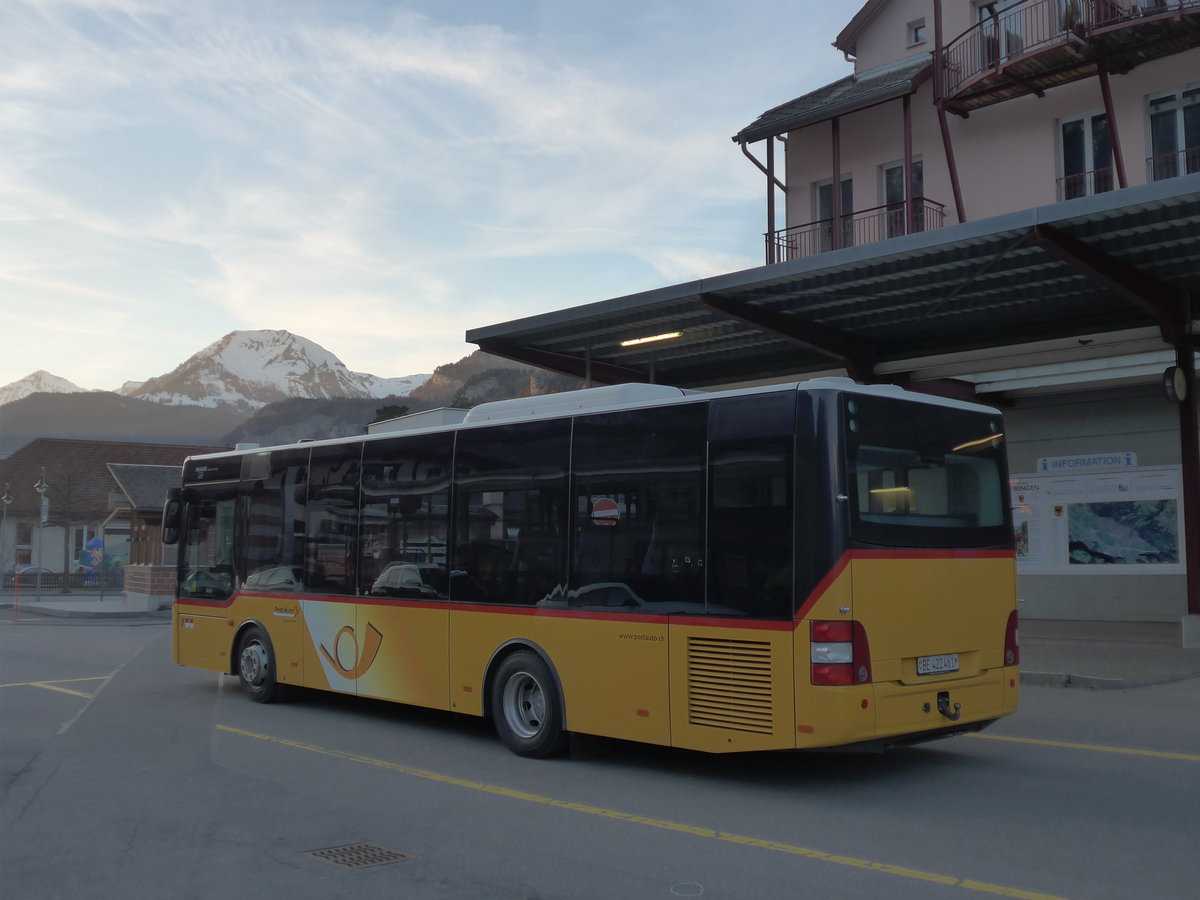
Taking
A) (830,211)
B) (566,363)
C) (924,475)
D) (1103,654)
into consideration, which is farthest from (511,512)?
(830,211)

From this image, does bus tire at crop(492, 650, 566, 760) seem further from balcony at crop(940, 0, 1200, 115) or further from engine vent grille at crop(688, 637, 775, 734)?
balcony at crop(940, 0, 1200, 115)

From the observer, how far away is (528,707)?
930cm

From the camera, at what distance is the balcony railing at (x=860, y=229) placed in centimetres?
2306

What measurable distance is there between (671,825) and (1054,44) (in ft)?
58.1

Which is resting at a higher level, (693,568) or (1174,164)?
(1174,164)

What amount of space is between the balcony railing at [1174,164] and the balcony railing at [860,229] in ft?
12.8

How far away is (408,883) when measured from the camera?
5645 mm

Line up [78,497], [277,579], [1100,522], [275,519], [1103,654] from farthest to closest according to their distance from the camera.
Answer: [78,497] → [1100,522] → [1103,654] → [275,519] → [277,579]

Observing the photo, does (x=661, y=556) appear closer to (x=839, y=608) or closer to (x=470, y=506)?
(x=839, y=608)

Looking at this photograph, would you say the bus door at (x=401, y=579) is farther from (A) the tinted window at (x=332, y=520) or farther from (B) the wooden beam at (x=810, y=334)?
(B) the wooden beam at (x=810, y=334)

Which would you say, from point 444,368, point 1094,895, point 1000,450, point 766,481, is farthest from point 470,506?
point 444,368

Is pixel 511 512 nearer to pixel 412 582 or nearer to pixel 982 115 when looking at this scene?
pixel 412 582

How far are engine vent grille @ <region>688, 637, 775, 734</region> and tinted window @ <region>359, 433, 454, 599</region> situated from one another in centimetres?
296

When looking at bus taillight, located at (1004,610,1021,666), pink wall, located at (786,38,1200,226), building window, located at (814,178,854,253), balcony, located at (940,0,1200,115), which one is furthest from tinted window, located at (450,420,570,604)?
building window, located at (814,178,854,253)
